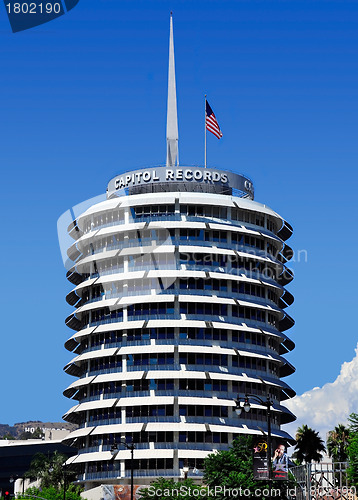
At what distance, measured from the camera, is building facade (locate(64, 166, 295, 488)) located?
11306 cm

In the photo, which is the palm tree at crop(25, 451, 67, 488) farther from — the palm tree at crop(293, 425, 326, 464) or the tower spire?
the tower spire

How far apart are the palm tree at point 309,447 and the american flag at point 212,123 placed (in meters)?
49.1

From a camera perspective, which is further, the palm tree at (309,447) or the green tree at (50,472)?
the green tree at (50,472)

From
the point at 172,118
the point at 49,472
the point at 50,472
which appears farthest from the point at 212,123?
the point at 49,472

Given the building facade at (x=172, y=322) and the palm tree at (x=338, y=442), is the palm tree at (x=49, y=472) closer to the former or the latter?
the building facade at (x=172, y=322)

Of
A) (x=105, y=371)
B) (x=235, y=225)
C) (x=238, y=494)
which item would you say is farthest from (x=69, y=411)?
(x=238, y=494)

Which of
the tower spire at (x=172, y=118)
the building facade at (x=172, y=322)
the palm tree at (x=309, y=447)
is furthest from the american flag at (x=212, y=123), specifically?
the palm tree at (x=309, y=447)

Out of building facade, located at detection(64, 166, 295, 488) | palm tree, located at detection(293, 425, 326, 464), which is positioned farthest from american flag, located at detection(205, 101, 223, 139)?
palm tree, located at detection(293, 425, 326, 464)

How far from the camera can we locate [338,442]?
5541 inches

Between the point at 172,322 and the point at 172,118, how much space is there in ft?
121

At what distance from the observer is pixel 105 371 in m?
120

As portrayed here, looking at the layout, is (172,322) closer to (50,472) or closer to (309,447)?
(309,447)

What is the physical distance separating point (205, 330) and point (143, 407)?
13.1 meters

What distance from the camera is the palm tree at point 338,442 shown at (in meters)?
139
